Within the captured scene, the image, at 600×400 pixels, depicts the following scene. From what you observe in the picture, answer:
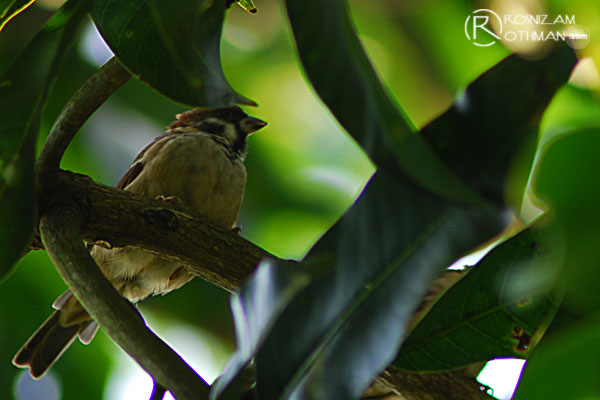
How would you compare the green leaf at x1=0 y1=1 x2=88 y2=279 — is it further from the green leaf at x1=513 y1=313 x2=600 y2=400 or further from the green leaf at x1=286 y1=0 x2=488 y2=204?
the green leaf at x1=513 y1=313 x2=600 y2=400

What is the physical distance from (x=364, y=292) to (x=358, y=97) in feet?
0.78

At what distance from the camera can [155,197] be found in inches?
117

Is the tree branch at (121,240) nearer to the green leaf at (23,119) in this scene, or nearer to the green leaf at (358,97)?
the green leaf at (23,119)

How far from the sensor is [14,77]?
3.51 ft

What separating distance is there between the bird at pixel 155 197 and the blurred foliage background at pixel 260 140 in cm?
119

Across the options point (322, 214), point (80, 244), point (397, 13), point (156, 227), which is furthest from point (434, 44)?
point (80, 244)

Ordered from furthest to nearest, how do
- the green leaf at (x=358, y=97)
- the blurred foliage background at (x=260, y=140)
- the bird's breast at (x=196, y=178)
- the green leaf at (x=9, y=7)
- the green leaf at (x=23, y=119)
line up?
the blurred foliage background at (x=260, y=140), the bird's breast at (x=196, y=178), the green leaf at (x=9, y=7), the green leaf at (x=23, y=119), the green leaf at (x=358, y=97)

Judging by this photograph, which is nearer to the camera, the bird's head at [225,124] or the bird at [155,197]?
the bird at [155,197]

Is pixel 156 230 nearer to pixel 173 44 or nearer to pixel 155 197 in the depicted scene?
pixel 173 44

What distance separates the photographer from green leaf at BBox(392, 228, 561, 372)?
3.97 ft

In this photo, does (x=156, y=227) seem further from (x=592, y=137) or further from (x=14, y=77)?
(x=592, y=137)

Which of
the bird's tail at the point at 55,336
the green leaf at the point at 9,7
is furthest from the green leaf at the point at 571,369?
the bird's tail at the point at 55,336

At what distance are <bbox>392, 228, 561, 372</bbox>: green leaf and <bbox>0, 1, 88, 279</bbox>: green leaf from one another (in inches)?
25.5

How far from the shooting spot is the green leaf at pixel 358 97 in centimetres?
71
